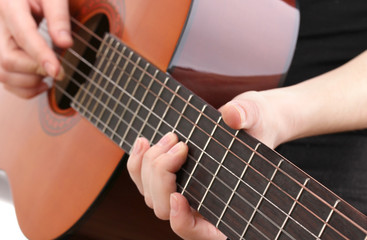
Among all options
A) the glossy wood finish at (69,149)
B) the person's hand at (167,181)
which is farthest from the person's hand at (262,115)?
the glossy wood finish at (69,149)

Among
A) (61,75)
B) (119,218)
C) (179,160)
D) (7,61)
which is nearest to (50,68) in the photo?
(61,75)

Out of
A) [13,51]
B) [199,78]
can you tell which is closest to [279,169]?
[199,78]

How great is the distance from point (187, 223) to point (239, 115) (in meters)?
0.21

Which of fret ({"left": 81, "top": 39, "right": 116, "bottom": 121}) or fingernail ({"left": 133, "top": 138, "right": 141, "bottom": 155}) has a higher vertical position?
fret ({"left": 81, "top": 39, "right": 116, "bottom": 121})

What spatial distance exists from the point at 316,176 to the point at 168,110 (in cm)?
40

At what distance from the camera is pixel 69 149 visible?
0.88 meters

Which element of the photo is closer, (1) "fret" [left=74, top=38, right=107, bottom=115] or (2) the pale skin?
(2) the pale skin

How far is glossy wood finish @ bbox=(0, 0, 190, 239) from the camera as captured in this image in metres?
0.78

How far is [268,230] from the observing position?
1.65 feet

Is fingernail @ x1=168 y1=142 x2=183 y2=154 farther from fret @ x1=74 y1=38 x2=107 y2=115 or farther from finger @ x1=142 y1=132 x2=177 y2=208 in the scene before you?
fret @ x1=74 y1=38 x2=107 y2=115

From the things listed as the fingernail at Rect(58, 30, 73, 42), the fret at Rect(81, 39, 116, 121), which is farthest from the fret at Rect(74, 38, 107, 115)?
the fingernail at Rect(58, 30, 73, 42)

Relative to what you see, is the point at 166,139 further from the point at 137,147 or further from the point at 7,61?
the point at 7,61

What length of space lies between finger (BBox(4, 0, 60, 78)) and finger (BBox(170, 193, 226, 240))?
45 centimetres

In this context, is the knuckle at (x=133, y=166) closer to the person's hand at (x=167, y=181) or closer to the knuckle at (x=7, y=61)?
the person's hand at (x=167, y=181)
